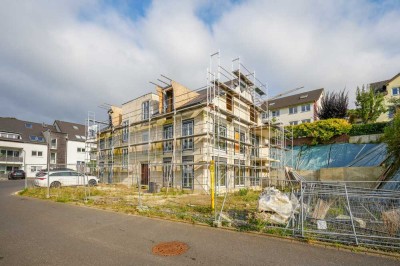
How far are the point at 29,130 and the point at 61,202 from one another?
40576 millimetres

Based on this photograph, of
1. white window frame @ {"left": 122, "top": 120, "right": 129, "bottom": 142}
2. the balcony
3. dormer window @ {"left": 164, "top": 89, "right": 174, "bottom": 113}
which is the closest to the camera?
dormer window @ {"left": 164, "top": 89, "right": 174, "bottom": 113}

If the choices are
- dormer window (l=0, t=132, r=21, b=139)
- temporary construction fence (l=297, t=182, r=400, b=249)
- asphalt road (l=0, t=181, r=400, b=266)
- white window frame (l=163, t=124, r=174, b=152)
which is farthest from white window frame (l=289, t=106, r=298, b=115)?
dormer window (l=0, t=132, r=21, b=139)

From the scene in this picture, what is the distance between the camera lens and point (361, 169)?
17.4 m

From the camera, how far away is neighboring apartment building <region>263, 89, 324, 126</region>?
41562 millimetres

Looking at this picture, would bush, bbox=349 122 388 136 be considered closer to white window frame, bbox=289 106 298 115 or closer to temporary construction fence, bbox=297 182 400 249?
white window frame, bbox=289 106 298 115

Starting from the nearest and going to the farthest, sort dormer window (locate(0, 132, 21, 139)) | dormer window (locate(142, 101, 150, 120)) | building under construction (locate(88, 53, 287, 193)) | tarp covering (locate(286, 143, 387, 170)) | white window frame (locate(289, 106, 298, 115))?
building under construction (locate(88, 53, 287, 193)) < dormer window (locate(142, 101, 150, 120)) < tarp covering (locate(286, 143, 387, 170)) < dormer window (locate(0, 132, 21, 139)) < white window frame (locate(289, 106, 298, 115))

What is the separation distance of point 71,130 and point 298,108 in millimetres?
45638

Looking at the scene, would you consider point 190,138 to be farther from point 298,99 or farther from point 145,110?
point 298,99

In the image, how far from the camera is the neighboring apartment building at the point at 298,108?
4156cm

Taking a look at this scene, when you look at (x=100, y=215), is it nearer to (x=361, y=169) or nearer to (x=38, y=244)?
(x=38, y=244)

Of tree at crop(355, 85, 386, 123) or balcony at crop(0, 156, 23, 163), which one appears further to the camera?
balcony at crop(0, 156, 23, 163)

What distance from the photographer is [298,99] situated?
4447cm

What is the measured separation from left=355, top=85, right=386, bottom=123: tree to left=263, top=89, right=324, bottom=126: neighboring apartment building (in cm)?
1110

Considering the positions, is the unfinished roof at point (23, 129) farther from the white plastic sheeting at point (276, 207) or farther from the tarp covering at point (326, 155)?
the white plastic sheeting at point (276, 207)
